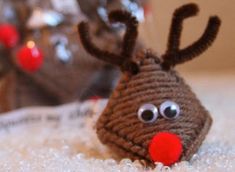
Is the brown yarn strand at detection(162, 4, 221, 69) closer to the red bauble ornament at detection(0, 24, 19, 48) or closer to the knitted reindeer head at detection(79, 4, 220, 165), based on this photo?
the knitted reindeer head at detection(79, 4, 220, 165)

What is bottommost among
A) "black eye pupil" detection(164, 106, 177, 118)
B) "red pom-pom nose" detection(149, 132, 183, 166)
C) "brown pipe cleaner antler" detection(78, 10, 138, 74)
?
"red pom-pom nose" detection(149, 132, 183, 166)

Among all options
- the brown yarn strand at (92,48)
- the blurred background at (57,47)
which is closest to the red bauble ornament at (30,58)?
the blurred background at (57,47)

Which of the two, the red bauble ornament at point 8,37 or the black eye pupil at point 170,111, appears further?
the red bauble ornament at point 8,37

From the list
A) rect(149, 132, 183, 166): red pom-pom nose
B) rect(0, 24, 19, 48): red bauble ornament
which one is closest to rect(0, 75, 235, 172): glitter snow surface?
rect(149, 132, 183, 166): red pom-pom nose

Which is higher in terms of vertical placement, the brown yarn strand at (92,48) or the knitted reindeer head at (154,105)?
the brown yarn strand at (92,48)

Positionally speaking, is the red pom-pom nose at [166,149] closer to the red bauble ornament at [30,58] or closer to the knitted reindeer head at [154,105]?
the knitted reindeer head at [154,105]

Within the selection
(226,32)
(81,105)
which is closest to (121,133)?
(81,105)
